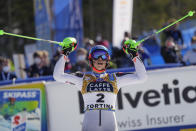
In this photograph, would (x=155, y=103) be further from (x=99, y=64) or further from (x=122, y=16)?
(x=122, y=16)

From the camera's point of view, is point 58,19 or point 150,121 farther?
point 58,19

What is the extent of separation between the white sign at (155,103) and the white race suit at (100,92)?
3075 millimetres

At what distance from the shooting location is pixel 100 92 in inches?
246

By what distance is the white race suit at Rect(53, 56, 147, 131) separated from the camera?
609cm

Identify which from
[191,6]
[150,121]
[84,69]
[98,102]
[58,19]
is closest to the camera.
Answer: [98,102]

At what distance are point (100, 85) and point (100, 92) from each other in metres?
0.11

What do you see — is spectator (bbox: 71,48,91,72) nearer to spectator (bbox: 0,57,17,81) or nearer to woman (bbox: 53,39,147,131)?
spectator (bbox: 0,57,17,81)

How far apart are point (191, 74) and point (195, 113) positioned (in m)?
0.80

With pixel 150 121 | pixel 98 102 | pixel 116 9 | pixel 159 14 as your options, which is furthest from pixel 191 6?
pixel 98 102

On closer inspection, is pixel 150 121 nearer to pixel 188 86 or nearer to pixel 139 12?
pixel 188 86

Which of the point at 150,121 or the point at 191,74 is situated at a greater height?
the point at 191,74

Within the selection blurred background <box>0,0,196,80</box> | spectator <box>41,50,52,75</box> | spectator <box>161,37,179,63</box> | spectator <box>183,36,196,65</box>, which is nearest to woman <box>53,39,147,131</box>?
blurred background <box>0,0,196,80</box>

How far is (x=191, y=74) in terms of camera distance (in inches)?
372

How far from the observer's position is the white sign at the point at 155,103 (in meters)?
9.38
